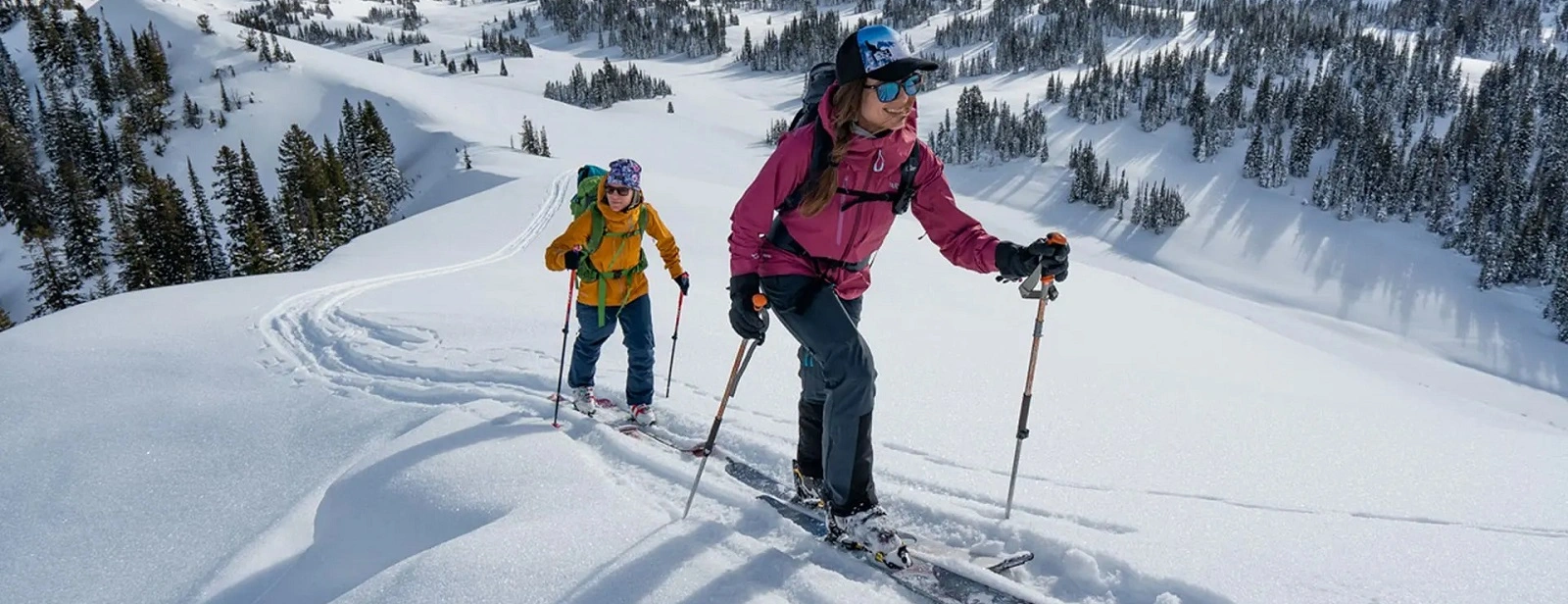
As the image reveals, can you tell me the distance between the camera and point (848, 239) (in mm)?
4043

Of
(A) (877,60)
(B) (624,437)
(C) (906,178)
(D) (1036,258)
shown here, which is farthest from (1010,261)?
(B) (624,437)

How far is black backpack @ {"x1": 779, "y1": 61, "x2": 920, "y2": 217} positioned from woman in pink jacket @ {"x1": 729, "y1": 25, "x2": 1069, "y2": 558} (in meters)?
0.01

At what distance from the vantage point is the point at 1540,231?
156 ft

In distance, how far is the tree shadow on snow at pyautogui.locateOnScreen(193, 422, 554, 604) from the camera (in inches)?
159

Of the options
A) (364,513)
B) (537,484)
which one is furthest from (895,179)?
(364,513)

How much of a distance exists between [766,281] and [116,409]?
6531 millimetres

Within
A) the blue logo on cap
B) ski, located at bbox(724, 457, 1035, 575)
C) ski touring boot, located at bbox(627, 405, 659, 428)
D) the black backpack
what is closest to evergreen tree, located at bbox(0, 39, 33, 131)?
ski touring boot, located at bbox(627, 405, 659, 428)

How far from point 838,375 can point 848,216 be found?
85 cm

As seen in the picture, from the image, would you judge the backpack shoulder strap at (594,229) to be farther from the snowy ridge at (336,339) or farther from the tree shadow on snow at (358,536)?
the tree shadow on snow at (358,536)

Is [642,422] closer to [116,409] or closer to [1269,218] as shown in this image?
[116,409]

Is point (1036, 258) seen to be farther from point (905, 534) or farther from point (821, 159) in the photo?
point (905, 534)

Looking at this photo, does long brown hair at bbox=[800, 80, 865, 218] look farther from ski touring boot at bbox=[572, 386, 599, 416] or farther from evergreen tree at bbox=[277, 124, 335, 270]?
evergreen tree at bbox=[277, 124, 335, 270]

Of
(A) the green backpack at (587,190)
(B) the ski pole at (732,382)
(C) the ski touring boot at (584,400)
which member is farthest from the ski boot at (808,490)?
(A) the green backpack at (587,190)

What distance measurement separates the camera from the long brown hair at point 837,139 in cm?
367
